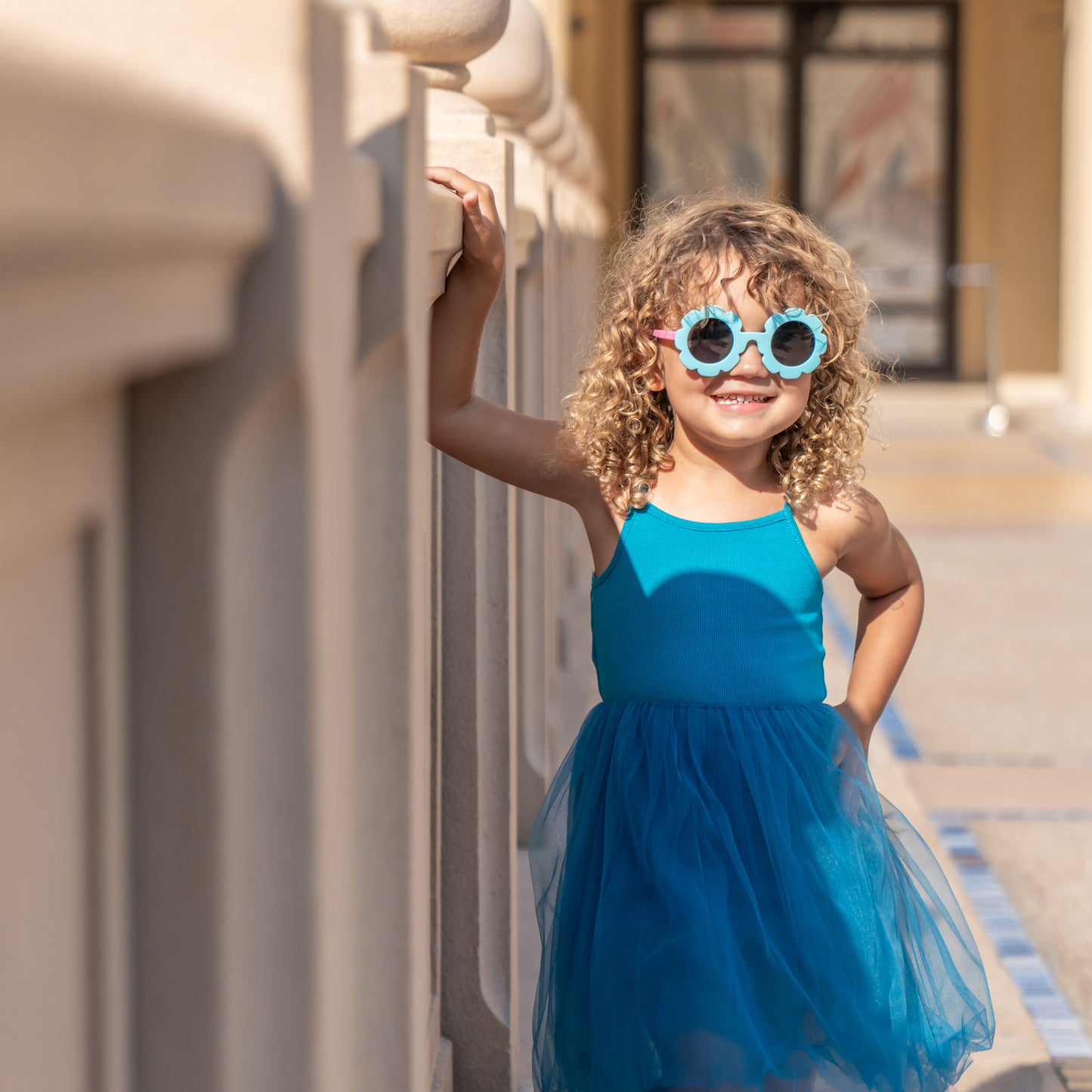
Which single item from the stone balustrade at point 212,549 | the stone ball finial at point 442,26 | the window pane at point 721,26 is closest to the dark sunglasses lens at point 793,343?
the stone ball finial at point 442,26

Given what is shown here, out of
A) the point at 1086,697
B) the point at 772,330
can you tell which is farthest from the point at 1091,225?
the point at 772,330

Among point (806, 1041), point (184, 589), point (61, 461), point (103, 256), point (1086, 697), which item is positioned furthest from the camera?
point (1086, 697)

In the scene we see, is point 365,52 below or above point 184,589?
above

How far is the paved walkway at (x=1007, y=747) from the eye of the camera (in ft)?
9.41

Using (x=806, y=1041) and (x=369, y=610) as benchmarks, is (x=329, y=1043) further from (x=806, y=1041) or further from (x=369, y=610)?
(x=806, y=1041)

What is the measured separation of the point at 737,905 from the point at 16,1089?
1331 millimetres

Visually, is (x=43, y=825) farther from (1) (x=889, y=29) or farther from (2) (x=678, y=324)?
(1) (x=889, y=29)

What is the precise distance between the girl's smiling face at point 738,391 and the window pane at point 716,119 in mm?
15602

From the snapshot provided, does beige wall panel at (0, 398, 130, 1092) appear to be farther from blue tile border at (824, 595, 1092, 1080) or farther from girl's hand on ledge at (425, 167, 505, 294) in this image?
blue tile border at (824, 595, 1092, 1080)

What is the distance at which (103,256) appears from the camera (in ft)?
1.97

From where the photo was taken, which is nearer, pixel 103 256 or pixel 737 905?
pixel 103 256

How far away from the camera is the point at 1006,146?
55.7 feet

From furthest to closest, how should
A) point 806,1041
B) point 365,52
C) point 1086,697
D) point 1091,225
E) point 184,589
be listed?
point 1091,225 < point 1086,697 < point 806,1041 < point 365,52 < point 184,589

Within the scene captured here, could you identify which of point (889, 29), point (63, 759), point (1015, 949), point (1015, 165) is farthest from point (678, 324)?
point (889, 29)
